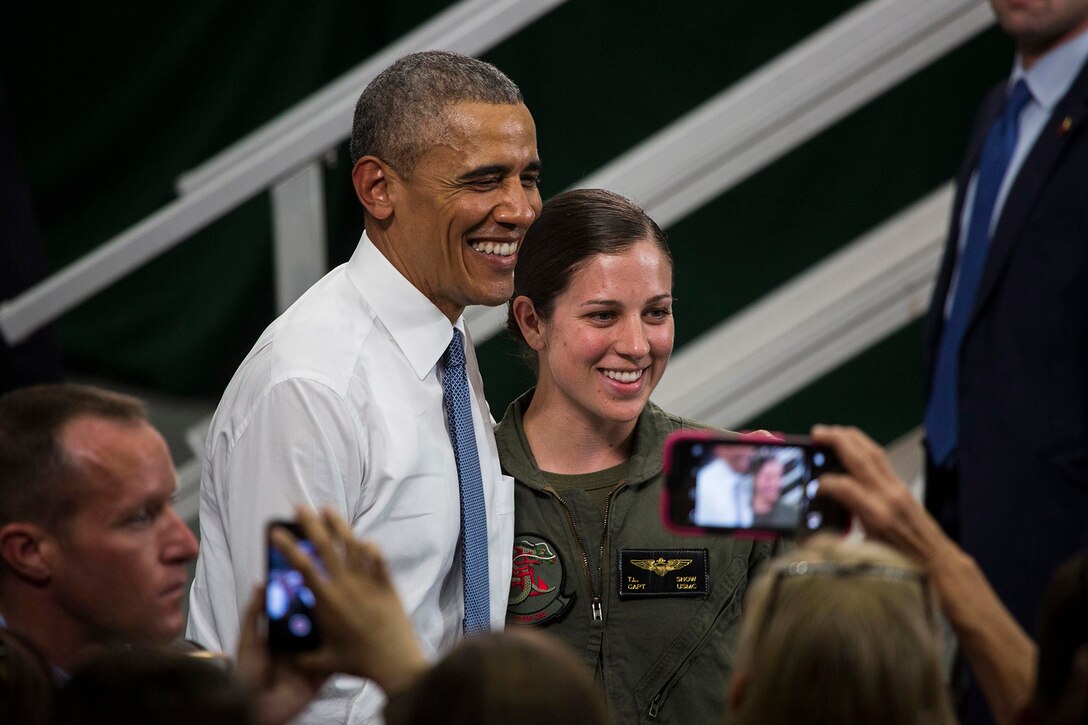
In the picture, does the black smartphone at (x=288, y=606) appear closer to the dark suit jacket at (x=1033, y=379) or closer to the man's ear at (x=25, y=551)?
the man's ear at (x=25, y=551)

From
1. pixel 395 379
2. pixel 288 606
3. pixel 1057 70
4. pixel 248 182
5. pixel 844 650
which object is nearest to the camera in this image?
A: pixel 844 650

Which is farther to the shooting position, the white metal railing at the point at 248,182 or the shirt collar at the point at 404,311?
the white metal railing at the point at 248,182

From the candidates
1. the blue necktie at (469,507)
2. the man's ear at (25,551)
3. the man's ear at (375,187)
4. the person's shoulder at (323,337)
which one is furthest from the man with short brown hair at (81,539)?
the man's ear at (375,187)

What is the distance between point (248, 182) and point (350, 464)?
1420 mm

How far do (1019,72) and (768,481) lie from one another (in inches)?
51.6

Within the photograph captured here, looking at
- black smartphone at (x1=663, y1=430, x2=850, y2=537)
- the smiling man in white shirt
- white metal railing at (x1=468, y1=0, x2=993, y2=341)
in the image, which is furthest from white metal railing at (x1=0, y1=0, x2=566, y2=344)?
black smartphone at (x1=663, y1=430, x2=850, y2=537)

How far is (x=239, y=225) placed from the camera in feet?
15.8

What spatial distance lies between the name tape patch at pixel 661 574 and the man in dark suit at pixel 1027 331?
533mm

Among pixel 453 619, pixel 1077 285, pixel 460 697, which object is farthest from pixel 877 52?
pixel 460 697

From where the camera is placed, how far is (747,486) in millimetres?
1772

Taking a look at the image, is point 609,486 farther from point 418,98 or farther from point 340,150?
point 340,150

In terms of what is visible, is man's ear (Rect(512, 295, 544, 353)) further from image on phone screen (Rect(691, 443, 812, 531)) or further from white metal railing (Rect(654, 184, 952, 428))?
white metal railing (Rect(654, 184, 952, 428))

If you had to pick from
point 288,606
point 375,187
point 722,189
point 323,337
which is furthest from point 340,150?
point 288,606

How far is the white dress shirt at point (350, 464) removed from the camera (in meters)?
2.30
